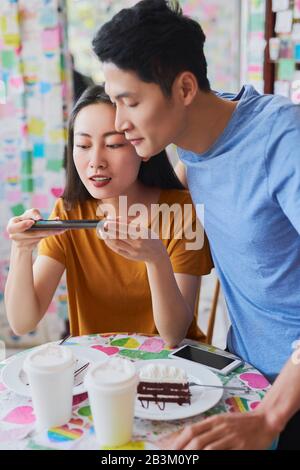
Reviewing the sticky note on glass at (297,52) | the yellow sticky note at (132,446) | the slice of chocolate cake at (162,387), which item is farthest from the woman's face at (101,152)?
the sticky note on glass at (297,52)

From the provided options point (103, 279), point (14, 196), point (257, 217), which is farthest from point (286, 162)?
point (14, 196)

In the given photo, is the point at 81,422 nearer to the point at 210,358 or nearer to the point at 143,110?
the point at 210,358

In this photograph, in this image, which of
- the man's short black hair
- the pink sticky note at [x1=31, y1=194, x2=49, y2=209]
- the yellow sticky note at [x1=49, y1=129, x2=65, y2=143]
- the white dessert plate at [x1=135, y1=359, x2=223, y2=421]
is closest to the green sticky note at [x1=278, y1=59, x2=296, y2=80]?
the yellow sticky note at [x1=49, y1=129, x2=65, y2=143]

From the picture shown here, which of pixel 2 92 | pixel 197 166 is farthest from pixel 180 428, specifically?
pixel 2 92

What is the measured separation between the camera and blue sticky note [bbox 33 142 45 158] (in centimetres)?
282

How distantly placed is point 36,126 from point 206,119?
5.78 feet

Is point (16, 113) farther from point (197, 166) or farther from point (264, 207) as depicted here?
point (264, 207)

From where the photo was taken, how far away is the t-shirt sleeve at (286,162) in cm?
103

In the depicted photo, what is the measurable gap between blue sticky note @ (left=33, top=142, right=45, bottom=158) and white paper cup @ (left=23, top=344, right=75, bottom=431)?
201 cm

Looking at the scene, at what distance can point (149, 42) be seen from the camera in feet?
3.63

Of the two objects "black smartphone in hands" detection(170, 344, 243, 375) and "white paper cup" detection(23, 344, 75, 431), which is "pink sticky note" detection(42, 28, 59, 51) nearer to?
"black smartphone in hands" detection(170, 344, 243, 375)

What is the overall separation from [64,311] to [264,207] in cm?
200

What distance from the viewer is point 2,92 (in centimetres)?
276

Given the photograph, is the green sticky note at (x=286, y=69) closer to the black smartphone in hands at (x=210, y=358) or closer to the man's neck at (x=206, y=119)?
the man's neck at (x=206, y=119)
